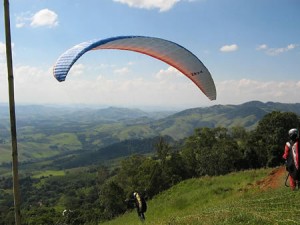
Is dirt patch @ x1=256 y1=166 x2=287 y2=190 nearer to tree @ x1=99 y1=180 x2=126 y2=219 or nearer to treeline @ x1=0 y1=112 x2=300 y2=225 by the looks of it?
treeline @ x1=0 y1=112 x2=300 y2=225

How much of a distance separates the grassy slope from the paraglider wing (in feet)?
19.3

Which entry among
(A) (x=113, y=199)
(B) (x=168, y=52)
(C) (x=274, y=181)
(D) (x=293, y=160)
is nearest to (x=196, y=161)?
(A) (x=113, y=199)

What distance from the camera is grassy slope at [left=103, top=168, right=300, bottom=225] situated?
10820 mm

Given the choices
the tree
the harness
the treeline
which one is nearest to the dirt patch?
the harness

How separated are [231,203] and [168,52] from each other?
7304 millimetres

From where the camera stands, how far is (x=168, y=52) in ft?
56.0

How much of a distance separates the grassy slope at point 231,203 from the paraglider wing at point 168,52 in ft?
19.3

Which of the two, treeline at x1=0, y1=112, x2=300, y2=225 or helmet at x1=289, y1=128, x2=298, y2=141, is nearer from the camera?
A: helmet at x1=289, y1=128, x2=298, y2=141

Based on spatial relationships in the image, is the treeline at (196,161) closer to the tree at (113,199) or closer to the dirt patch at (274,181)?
the tree at (113,199)

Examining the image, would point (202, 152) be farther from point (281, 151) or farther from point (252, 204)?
point (252, 204)

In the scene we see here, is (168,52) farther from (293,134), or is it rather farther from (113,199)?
(113,199)

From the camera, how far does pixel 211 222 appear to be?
11039mm

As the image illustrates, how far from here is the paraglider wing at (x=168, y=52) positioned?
1435 centimetres

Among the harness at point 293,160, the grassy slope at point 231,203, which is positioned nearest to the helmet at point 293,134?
the harness at point 293,160
